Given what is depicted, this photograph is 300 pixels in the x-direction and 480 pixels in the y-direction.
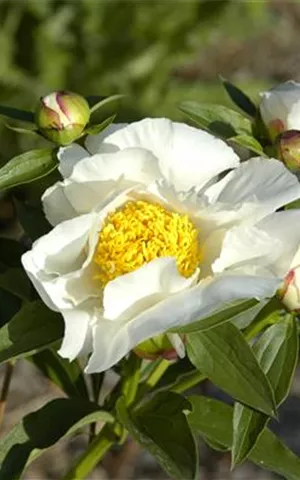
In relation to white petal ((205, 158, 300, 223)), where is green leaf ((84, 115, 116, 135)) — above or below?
above

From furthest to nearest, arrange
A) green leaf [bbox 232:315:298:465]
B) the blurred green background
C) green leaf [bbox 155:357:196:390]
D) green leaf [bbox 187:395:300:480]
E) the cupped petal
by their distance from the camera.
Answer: the blurred green background, green leaf [bbox 155:357:196:390], green leaf [bbox 187:395:300:480], green leaf [bbox 232:315:298:465], the cupped petal

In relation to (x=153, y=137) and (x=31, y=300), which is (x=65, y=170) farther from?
(x=31, y=300)

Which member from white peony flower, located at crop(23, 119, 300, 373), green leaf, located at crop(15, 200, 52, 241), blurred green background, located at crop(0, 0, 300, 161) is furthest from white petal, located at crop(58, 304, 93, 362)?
blurred green background, located at crop(0, 0, 300, 161)

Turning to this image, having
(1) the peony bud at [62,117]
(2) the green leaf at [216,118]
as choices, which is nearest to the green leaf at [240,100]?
(2) the green leaf at [216,118]

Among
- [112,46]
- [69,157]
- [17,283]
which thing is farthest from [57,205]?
[112,46]

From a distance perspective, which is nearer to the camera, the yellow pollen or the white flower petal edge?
the yellow pollen

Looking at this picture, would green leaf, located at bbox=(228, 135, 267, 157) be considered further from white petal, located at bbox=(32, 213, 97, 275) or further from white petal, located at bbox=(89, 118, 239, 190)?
white petal, located at bbox=(32, 213, 97, 275)

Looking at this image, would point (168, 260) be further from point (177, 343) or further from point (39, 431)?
point (39, 431)
